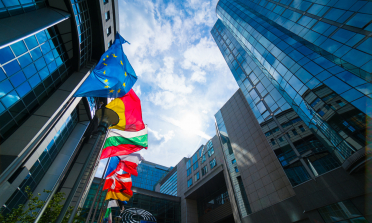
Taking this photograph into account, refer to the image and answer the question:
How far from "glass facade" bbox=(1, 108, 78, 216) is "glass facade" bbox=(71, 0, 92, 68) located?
7984 millimetres

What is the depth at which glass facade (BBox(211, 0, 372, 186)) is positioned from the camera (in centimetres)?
1689

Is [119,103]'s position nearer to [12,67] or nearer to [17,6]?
[12,67]

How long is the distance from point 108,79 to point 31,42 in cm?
965

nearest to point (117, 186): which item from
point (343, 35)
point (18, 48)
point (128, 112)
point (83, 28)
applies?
point (128, 112)

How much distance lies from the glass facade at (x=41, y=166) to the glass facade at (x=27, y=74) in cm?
555

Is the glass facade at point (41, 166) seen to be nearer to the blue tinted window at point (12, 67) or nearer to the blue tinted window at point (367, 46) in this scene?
the blue tinted window at point (12, 67)

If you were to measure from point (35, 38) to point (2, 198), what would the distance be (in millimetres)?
13245

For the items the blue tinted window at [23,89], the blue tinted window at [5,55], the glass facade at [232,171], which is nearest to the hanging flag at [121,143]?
the blue tinted window at [23,89]

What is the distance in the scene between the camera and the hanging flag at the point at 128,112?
1190cm

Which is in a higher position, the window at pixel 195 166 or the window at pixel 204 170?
the window at pixel 195 166

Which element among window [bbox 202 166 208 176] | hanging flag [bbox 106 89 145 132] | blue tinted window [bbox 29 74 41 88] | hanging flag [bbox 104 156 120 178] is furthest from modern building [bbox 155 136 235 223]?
blue tinted window [bbox 29 74 41 88]

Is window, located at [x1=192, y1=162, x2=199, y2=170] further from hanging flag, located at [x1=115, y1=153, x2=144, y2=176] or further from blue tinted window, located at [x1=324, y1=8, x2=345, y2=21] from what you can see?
blue tinted window, located at [x1=324, y1=8, x2=345, y2=21]

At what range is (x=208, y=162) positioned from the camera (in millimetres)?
43125

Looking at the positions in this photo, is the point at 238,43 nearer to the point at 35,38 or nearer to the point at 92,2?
the point at 92,2
